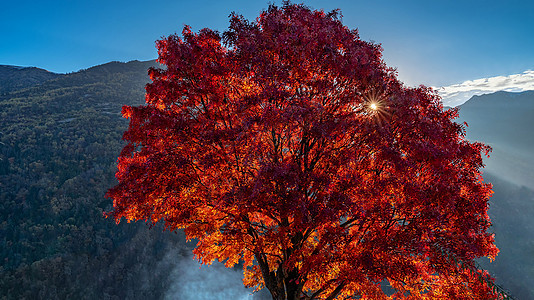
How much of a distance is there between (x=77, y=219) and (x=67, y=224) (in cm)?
145

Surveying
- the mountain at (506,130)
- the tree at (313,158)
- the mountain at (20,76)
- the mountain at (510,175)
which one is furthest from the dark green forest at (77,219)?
the mountain at (20,76)

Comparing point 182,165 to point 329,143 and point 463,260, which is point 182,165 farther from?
point 463,260

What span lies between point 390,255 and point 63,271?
35.5 meters

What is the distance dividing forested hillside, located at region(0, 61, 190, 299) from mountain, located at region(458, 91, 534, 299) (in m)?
65.6

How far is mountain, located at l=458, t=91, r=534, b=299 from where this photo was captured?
5641 centimetres

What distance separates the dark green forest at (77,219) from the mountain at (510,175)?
42 cm

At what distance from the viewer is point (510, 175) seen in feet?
334

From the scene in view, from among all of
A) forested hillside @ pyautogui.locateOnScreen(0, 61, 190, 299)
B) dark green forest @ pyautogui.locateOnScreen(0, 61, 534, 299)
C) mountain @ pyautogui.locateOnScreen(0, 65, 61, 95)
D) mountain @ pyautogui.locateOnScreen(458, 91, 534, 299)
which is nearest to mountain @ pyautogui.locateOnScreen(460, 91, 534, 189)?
mountain @ pyautogui.locateOnScreen(458, 91, 534, 299)

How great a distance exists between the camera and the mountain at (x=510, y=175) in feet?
185

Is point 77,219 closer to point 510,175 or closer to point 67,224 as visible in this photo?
point 67,224

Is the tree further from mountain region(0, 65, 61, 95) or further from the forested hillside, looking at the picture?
mountain region(0, 65, 61, 95)

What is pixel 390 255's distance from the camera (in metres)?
5.47

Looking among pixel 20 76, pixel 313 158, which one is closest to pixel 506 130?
pixel 313 158

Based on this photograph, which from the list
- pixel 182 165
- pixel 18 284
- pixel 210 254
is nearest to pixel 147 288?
pixel 18 284
